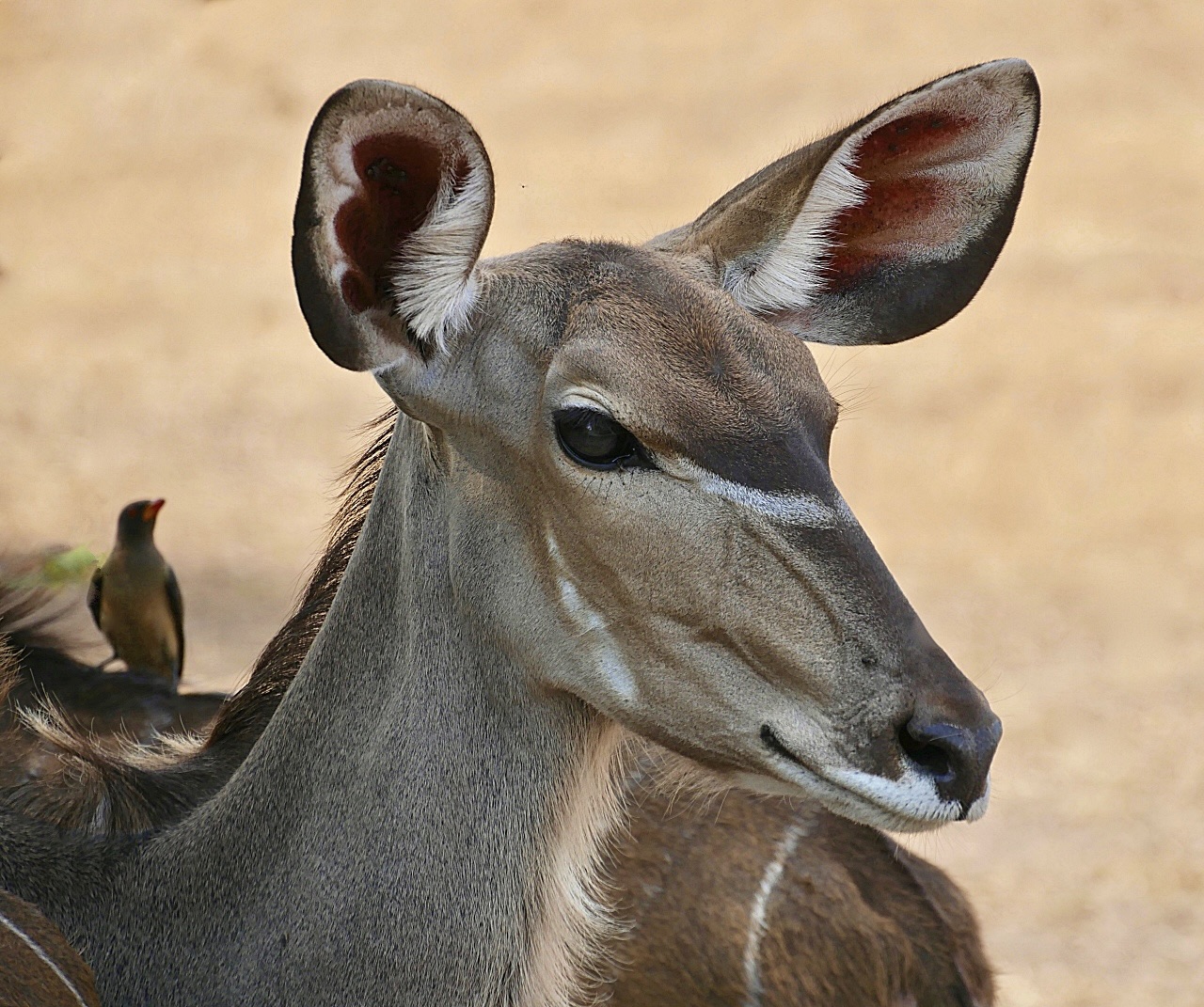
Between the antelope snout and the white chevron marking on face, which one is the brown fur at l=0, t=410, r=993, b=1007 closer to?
the white chevron marking on face

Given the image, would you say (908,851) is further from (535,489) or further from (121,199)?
(121,199)

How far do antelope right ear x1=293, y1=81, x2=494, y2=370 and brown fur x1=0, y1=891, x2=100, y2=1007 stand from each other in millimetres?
1191

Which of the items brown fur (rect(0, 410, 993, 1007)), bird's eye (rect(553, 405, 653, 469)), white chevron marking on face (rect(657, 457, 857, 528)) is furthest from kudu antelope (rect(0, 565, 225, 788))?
white chevron marking on face (rect(657, 457, 857, 528))

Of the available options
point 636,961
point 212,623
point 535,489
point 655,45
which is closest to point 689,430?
point 535,489

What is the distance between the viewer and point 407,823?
299 cm

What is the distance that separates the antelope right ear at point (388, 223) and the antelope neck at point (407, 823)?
0.31 metres

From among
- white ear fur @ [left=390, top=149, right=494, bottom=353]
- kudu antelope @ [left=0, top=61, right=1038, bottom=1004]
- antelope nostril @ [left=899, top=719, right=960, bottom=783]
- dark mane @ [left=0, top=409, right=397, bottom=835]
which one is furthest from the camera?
dark mane @ [left=0, top=409, right=397, bottom=835]

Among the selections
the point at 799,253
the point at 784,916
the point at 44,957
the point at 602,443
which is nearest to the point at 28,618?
the point at 44,957

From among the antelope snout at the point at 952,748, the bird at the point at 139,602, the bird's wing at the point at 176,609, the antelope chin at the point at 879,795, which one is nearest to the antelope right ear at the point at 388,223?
the antelope chin at the point at 879,795

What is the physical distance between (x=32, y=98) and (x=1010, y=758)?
1087cm

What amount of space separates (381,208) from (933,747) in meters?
1.36

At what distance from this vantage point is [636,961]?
3893mm

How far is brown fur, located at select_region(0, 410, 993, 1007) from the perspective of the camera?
3559 millimetres

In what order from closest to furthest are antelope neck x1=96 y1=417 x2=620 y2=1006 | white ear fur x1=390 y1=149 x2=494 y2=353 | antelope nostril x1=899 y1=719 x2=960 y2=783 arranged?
antelope nostril x1=899 y1=719 x2=960 y2=783, white ear fur x1=390 y1=149 x2=494 y2=353, antelope neck x1=96 y1=417 x2=620 y2=1006
